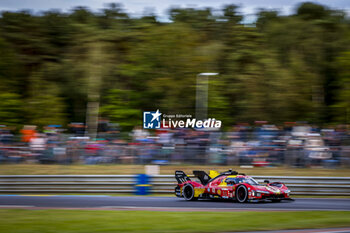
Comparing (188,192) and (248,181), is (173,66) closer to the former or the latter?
(188,192)

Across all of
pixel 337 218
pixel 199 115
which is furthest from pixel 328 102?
pixel 337 218

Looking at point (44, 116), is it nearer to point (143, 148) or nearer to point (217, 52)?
→ point (217, 52)

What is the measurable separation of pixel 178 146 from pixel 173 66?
1663 cm

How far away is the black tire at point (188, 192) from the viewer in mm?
15508

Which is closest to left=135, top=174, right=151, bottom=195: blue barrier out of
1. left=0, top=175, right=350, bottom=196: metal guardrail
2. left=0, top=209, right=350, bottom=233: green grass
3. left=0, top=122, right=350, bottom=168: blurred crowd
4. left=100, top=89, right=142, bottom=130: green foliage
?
left=0, top=175, right=350, bottom=196: metal guardrail

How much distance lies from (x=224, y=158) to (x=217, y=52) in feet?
68.5

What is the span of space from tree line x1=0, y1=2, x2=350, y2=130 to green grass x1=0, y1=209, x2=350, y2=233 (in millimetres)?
21907

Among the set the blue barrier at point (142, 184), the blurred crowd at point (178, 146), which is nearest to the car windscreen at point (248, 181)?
the blurred crowd at point (178, 146)

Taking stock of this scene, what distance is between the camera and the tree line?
34.7 meters

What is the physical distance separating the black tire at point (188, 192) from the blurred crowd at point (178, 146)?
279cm

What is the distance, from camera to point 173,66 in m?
34.5

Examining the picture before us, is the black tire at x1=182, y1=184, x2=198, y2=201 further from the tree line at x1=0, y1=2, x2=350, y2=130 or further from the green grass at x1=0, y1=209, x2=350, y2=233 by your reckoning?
the tree line at x1=0, y1=2, x2=350, y2=130

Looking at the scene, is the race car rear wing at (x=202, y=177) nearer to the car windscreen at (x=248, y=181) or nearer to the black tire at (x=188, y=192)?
the black tire at (x=188, y=192)

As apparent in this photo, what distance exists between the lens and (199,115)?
30266 millimetres
